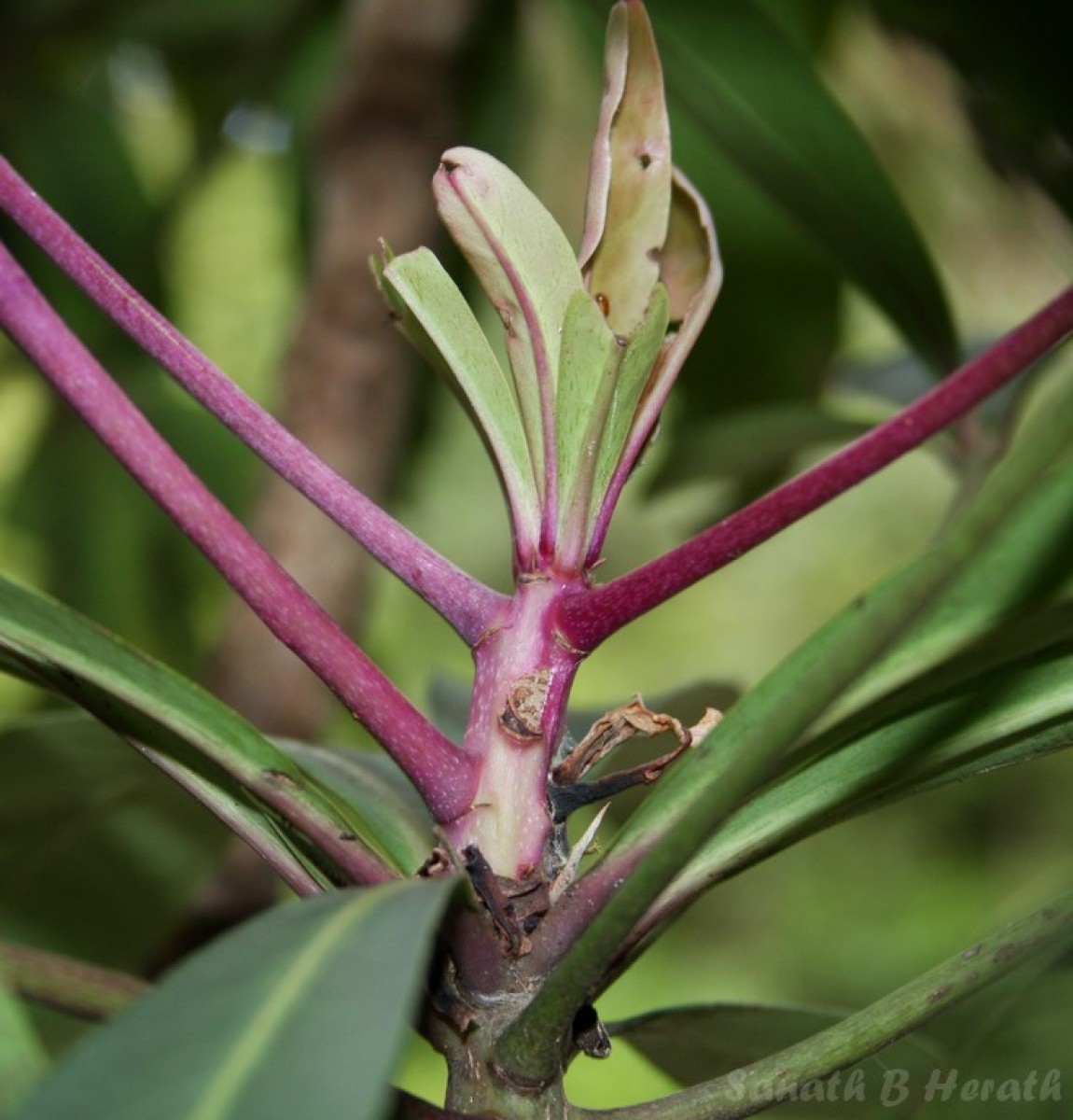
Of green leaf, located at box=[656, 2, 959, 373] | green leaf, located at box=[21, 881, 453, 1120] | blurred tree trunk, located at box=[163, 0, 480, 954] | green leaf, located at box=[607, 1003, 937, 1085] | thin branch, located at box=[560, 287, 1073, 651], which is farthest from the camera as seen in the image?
blurred tree trunk, located at box=[163, 0, 480, 954]

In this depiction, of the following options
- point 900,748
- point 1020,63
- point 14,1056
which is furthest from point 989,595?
point 1020,63

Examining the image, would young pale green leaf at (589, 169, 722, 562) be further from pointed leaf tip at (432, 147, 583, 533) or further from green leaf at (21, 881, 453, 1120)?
green leaf at (21, 881, 453, 1120)

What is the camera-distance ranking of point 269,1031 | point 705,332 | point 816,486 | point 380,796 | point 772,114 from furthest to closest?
point 705,332, point 772,114, point 380,796, point 816,486, point 269,1031

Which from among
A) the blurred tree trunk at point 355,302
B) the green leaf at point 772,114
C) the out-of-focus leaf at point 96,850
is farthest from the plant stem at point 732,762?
the blurred tree trunk at point 355,302

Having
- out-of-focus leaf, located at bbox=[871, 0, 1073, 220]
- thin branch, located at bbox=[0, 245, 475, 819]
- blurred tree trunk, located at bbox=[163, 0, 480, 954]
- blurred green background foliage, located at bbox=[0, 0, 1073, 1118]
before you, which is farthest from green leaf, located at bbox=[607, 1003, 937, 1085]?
out-of-focus leaf, located at bbox=[871, 0, 1073, 220]

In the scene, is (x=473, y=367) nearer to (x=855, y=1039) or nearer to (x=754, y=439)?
(x=855, y=1039)

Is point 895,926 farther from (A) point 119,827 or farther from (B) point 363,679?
(B) point 363,679
